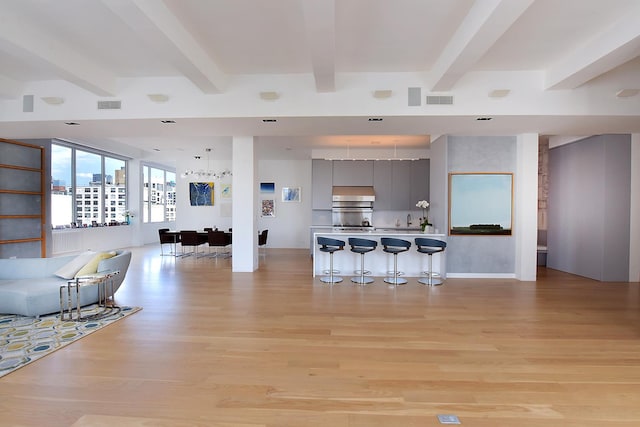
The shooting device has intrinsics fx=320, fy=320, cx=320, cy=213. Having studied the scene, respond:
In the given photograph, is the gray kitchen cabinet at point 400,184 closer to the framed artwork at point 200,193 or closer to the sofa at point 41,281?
the framed artwork at point 200,193

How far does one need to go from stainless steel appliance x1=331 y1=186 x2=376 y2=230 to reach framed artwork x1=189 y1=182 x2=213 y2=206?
4764 mm

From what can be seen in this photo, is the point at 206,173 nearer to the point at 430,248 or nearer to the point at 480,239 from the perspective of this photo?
the point at 430,248

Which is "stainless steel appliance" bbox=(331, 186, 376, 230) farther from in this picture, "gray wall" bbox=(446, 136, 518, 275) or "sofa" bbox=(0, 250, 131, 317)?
"sofa" bbox=(0, 250, 131, 317)

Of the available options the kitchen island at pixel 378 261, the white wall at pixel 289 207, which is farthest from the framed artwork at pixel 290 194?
the kitchen island at pixel 378 261

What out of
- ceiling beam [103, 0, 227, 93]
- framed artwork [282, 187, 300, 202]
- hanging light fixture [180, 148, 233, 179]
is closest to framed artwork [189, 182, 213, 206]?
hanging light fixture [180, 148, 233, 179]

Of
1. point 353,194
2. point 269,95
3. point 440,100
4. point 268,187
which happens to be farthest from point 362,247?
point 268,187

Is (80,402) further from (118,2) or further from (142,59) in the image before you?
(142,59)

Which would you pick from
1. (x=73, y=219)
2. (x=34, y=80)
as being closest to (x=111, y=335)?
(x=34, y=80)

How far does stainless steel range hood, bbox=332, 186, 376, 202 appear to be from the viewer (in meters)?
9.15

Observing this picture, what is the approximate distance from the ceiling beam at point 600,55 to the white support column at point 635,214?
110 inches

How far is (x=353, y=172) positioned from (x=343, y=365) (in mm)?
7048

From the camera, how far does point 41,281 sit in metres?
4.37

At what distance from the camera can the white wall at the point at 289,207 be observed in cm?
1119

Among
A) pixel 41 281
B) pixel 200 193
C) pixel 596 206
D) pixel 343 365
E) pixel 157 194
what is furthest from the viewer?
pixel 157 194
